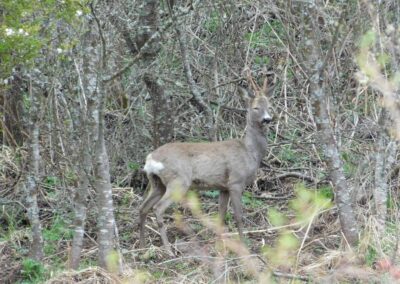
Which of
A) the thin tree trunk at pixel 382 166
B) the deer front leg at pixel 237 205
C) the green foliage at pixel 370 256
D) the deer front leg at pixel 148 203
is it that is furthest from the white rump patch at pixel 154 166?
the green foliage at pixel 370 256

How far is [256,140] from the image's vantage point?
10484 mm

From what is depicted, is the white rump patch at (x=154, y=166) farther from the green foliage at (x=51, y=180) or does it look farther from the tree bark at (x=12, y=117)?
the tree bark at (x=12, y=117)

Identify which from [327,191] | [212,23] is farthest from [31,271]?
[212,23]

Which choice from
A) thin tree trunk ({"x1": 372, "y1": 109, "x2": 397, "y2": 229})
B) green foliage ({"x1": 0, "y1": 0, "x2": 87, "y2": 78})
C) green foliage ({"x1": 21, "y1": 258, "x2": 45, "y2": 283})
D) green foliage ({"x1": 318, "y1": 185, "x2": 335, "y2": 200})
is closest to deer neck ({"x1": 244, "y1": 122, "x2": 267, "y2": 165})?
green foliage ({"x1": 318, "y1": 185, "x2": 335, "y2": 200})

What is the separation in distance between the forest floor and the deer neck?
2.52 ft

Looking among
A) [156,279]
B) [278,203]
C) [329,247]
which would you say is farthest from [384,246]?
[278,203]

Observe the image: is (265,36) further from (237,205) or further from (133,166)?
(237,205)

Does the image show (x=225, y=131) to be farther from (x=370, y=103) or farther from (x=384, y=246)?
(x=384, y=246)

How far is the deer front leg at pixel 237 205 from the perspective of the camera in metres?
9.72

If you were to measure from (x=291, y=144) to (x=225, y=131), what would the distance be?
0.99m

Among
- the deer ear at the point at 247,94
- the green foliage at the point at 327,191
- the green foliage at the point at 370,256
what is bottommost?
the green foliage at the point at 370,256

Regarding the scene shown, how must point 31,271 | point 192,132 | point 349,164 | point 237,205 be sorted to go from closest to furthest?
point 31,271, point 237,205, point 349,164, point 192,132

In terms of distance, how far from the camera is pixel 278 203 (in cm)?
1090

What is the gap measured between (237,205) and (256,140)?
1.02m
